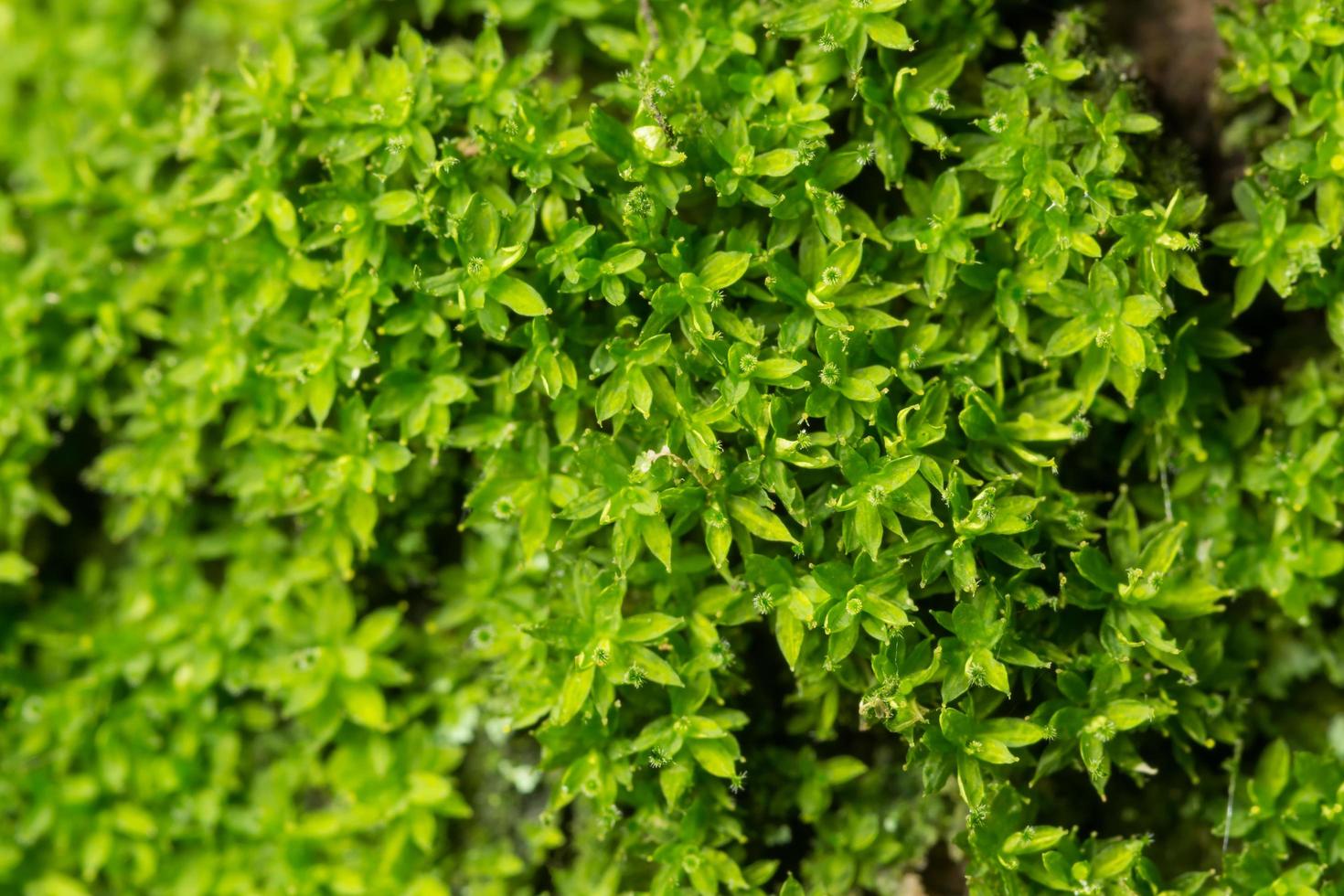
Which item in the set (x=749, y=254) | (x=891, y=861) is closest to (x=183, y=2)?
(x=749, y=254)

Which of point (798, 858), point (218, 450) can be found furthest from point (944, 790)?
point (218, 450)

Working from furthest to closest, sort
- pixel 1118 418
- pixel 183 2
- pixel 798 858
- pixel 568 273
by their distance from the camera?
1. pixel 183 2
2. pixel 798 858
3. pixel 1118 418
4. pixel 568 273

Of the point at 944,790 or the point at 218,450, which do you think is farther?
the point at 218,450

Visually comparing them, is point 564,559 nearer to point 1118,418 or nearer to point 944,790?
point 944,790

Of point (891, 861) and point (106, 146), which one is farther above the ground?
point (106, 146)

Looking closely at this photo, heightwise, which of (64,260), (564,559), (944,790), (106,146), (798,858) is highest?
(106,146)

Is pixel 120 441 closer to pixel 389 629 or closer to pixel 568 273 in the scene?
pixel 389 629

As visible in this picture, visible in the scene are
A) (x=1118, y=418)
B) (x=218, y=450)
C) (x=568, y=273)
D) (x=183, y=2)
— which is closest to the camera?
(x=568, y=273)
